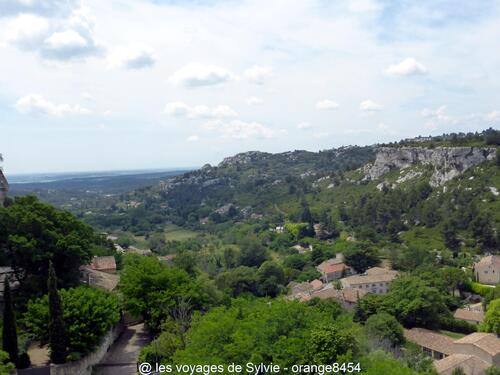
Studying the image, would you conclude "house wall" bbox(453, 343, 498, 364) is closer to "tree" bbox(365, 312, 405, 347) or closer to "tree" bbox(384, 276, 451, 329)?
"tree" bbox(365, 312, 405, 347)

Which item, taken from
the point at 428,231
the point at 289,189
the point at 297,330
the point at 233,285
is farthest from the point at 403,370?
the point at 289,189

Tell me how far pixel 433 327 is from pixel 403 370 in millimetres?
30478

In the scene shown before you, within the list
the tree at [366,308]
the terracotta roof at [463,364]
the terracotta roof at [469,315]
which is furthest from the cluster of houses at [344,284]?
the terracotta roof at [463,364]

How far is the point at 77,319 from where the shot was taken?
23.6 m

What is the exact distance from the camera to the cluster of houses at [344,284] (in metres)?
51.3

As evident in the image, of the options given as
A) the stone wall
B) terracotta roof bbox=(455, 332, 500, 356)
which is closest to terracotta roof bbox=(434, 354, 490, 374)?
terracotta roof bbox=(455, 332, 500, 356)

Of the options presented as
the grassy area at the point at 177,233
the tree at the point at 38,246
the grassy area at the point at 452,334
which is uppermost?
the tree at the point at 38,246

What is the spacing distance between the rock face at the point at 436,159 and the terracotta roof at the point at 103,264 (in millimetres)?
77395

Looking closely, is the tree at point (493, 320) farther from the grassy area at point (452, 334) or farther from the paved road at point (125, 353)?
the paved road at point (125, 353)

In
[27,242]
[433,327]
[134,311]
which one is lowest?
[433,327]

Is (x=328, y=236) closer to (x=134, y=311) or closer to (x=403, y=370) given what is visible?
(x=134, y=311)

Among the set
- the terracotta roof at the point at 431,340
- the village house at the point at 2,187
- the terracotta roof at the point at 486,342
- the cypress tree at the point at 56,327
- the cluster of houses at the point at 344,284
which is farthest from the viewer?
the cluster of houses at the point at 344,284

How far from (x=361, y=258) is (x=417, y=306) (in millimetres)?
25304

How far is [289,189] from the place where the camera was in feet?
483
